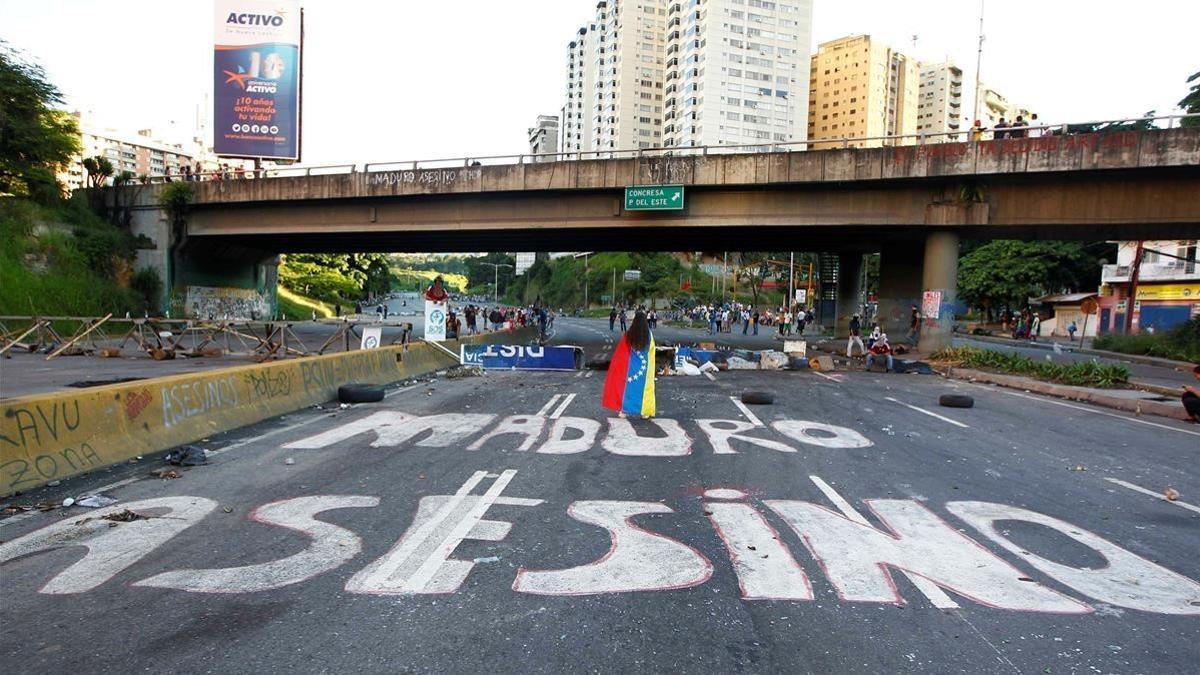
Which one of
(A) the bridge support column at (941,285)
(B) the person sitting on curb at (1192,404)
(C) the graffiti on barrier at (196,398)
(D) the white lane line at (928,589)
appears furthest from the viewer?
(A) the bridge support column at (941,285)

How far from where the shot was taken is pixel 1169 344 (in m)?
30.5

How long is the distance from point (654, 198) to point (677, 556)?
75.3 feet

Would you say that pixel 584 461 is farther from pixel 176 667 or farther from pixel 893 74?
pixel 893 74

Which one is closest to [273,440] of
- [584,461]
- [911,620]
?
[584,461]

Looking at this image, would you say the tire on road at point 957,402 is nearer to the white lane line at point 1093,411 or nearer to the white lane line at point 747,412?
the white lane line at point 1093,411

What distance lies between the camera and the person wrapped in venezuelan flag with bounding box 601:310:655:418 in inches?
435

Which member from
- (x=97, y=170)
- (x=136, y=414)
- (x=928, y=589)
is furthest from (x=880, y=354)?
(x=97, y=170)

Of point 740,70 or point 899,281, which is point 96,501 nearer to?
point 899,281

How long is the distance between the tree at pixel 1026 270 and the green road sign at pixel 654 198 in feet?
142

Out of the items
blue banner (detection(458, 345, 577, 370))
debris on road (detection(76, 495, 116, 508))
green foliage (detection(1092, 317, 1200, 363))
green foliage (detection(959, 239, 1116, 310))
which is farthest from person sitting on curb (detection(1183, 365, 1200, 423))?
green foliage (detection(959, 239, 1116, 310))

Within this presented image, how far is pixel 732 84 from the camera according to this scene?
4316 inches

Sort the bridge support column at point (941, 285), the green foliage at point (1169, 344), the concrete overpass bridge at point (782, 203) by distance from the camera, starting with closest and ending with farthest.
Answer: the concrete overpass bridge at point (782, 203), the bridge support column at point (941, 285), the green foliage at point (1169, 344)

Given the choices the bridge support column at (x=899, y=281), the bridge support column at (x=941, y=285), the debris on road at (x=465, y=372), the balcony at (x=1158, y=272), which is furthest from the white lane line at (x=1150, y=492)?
the balcony at (x=1158, y=272)

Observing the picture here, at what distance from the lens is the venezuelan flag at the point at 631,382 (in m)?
11.1
